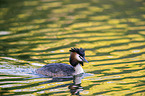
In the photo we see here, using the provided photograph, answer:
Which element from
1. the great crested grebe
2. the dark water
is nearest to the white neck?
the great crested grebe

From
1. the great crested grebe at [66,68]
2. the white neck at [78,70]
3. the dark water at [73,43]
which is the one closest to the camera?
the dark water at [73,43]

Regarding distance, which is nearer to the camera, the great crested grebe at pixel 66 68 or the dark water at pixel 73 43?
the dark water at pixel 73 43

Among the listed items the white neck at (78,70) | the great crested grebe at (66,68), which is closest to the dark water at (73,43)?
the white neck at (78,70)

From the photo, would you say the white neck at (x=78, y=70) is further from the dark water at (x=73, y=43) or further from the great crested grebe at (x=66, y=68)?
the dark water at (x=73, y=43)

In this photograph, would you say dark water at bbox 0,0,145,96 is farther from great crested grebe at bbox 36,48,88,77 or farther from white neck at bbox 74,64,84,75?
great crested grebe at bbox 36,48,88,77

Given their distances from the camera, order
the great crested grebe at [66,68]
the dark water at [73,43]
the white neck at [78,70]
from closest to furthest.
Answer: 1. the dark water at [73,43]
2. the great crested grebe at [66,68]
3. the white neck at [78,70]

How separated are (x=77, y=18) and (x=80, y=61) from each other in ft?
39.3

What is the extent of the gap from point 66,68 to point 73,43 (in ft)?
16.0

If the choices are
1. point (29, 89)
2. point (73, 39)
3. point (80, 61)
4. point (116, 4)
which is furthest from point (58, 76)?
point (116, 4)

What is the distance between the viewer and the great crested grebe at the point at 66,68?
15852 millimetres

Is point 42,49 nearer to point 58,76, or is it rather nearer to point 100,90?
point 58,76

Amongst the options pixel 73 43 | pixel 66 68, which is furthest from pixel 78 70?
pixel 73 43

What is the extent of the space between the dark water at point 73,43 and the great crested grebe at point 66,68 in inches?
22.0

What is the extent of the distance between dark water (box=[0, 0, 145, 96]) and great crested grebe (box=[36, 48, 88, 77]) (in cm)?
56
